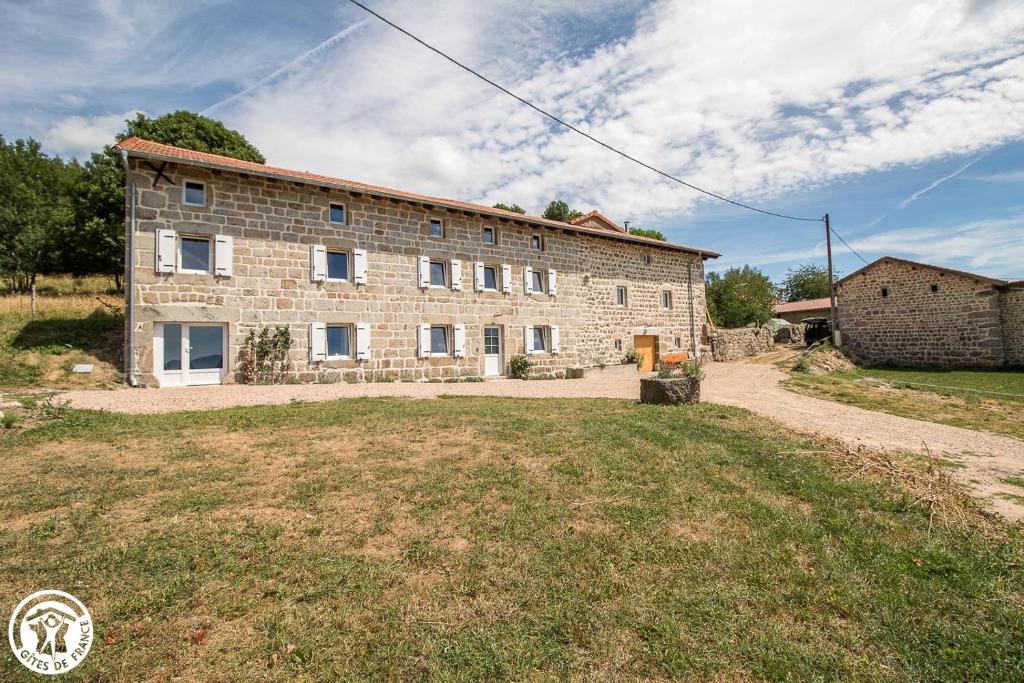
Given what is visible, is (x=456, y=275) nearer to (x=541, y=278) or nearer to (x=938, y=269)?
(x=541, y=278)

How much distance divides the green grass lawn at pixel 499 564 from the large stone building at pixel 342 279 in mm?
6615

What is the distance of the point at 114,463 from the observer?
4988mm

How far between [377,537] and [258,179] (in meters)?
12.5

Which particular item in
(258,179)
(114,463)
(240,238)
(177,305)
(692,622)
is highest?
(258,179)

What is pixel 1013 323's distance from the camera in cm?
1881

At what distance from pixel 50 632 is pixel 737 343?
25940mm

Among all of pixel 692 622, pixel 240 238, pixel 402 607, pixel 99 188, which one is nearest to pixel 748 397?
pixel 692 622

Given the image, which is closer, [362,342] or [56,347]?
[56,347]

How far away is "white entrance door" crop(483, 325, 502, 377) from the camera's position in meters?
16.7

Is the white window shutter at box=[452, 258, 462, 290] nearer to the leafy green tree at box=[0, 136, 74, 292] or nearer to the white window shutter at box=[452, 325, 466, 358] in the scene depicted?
the white window shutter at box=[452, 325, 466, 358]

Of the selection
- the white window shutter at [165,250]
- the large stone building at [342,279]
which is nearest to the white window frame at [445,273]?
the large stone building at [342,279]

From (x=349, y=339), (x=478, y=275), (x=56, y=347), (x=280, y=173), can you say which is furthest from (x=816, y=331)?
(x=56, y=347)

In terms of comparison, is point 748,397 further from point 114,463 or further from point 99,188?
point 99,188

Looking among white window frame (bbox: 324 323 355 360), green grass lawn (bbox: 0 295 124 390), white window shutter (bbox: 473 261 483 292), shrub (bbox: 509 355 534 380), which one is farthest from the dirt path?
green grass lawn (bbox: 0 295 124 390)
